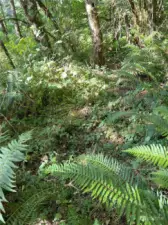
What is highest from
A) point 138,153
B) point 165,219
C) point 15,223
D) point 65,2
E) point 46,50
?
point 65,2

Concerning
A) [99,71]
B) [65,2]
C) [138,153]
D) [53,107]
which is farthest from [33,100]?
[65,2]

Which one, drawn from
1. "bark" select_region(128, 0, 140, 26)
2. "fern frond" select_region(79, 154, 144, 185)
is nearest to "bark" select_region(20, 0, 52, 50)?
"bark" select_region(128, 0, 140, 26)

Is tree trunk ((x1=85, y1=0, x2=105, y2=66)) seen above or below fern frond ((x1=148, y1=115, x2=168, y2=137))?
above

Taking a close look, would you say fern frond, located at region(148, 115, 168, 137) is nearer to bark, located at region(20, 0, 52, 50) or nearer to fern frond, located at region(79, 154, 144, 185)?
fern frond, located at region(79, 154, 144, 185)

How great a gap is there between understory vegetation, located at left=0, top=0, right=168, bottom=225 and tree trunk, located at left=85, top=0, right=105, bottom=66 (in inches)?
0.8

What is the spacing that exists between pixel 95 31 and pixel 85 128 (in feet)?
8.13

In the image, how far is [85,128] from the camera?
3402 mm

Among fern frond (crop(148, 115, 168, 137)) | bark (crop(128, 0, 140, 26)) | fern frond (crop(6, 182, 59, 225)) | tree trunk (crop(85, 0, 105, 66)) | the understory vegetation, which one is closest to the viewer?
the understory vegetation

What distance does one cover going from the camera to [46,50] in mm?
5426

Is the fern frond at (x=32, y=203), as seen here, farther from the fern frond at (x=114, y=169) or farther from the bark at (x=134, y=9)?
the bark at (x=134, y=9)

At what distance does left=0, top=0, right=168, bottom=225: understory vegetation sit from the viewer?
5.81 feet

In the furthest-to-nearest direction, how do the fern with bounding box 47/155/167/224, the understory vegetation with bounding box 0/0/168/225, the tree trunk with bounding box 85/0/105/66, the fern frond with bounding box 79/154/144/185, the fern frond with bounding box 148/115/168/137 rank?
the tree trunk with bounding box 85/0/105/66 < the fern frond with bounding box 148/115/168/137 < the fern frond with bounding box 79/154/144/185 < the understory vegetation with bounding box 0/0/168/225 < the fern with bounding box 47/155/167/224

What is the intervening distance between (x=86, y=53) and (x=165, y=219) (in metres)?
4.96

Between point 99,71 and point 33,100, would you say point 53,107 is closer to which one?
point 33,100
